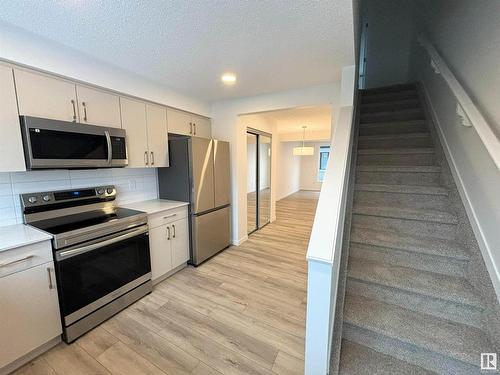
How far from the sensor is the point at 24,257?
1462mm

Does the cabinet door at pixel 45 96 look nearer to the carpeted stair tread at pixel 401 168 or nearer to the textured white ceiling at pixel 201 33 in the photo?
the textured white ceiling at pixel 201 33

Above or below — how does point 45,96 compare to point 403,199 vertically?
above

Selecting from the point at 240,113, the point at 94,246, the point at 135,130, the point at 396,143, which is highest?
the point at 240,113

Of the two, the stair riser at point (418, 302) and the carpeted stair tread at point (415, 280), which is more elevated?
the carpeted stair tread at point (415, 280)

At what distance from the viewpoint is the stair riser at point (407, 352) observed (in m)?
1.18

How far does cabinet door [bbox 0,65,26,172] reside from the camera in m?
1.53

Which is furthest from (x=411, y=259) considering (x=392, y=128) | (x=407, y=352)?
(x=392, y=128)

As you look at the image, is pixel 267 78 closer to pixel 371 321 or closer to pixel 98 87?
pixel 98 87

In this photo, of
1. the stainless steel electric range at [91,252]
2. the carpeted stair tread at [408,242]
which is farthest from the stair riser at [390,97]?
the stainless steel electric range at [91,252]

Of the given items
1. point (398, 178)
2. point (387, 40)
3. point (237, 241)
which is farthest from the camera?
point (387, 40)

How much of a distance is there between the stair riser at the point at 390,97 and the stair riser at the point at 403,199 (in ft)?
5.85

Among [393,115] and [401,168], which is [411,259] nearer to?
[401,168]

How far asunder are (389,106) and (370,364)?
3.02m

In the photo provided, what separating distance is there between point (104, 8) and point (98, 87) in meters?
0.99
